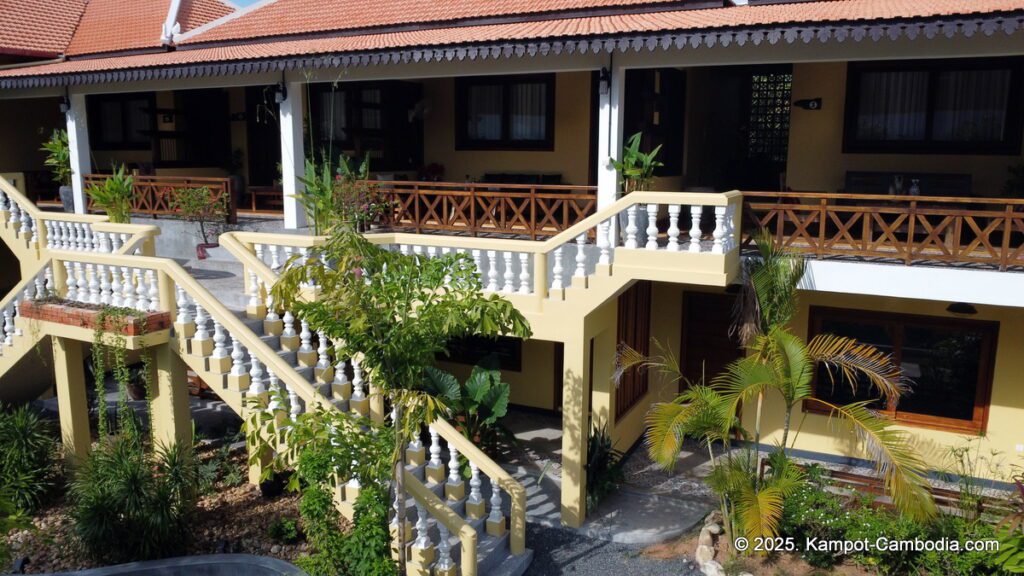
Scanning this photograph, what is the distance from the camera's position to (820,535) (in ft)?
26.9

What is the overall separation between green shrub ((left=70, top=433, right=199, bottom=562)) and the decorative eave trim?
20.0 ft

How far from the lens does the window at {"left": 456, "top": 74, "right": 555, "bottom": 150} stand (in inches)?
534

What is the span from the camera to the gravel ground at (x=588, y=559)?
8312 millimetres

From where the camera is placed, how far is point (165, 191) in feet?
44.7

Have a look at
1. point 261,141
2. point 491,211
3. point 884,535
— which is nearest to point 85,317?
point 491,211

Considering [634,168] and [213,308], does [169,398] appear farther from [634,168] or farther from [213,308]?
[634,168]

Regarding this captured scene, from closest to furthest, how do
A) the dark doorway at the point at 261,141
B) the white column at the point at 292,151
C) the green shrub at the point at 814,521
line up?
the green shrub at the point at 814,521, the white column at the point at 292,151, the dark doorway at the point at 261,141

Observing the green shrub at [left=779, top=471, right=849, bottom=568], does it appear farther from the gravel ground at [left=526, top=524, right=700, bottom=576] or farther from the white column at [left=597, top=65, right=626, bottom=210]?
the white column at [left=597, top=65, right=626, bottom=210]

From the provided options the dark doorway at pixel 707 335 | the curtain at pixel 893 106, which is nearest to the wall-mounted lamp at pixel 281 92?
the dark doorway at pixel 707 335

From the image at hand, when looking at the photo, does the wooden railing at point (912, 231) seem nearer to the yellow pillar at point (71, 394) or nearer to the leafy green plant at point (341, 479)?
the leafy green plant at point (341, 479)

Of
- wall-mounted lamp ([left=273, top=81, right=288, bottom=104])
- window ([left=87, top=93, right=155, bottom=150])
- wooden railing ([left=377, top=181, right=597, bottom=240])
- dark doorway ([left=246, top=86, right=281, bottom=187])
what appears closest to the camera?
wooden railing ([left=377, top=181, right=597, bottom=240])

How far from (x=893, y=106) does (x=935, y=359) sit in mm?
3724

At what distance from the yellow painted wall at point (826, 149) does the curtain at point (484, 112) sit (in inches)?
198

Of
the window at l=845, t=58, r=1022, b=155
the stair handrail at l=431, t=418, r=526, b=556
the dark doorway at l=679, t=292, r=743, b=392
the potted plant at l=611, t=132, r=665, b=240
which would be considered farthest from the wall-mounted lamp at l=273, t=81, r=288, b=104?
the window at l=845, t=58, r=1022, b=155
